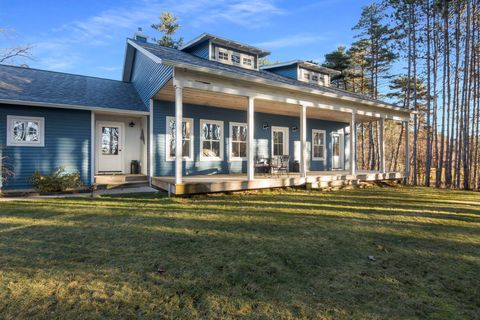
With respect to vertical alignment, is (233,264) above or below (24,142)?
below

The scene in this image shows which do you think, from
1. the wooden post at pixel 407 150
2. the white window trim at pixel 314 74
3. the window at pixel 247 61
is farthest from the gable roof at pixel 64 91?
the wooden post at pixel 407 150

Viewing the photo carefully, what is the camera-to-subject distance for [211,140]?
10414 millimetres

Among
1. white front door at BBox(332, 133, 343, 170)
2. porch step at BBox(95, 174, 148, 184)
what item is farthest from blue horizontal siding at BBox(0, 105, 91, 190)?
white front door at BBox(332, 133, 343, 170)

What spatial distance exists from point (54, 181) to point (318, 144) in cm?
1155

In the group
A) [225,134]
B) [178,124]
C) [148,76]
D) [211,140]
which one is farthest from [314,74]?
[178,124]

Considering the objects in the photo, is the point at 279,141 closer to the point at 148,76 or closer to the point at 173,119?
the point at 173,119

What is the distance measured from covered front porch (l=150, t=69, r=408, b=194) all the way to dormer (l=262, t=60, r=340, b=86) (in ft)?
7.74

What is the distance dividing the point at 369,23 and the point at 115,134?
57.4 feet

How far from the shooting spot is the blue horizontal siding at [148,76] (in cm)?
741

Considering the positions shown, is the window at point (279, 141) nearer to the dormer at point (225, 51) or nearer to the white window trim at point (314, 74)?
the dormer at point (225, 51)

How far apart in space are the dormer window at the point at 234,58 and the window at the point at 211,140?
2.93 metres

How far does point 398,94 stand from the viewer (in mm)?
19875

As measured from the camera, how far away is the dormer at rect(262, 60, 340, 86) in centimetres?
1375

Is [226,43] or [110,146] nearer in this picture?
[110,146]
